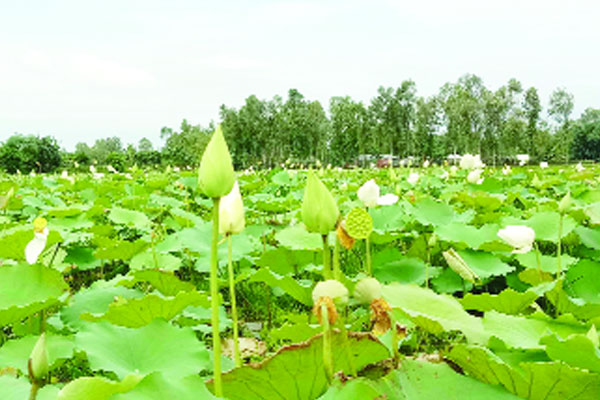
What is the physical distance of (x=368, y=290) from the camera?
1.97 feet

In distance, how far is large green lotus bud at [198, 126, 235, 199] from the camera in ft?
1.91

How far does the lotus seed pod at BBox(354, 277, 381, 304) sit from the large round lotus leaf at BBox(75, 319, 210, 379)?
0.29 m

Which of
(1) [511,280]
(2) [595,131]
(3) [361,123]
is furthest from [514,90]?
(1) [511,280]

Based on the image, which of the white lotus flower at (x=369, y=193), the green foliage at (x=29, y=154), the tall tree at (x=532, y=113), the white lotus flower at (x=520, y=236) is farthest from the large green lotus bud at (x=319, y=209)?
the tall tree at (x=532, y=113)

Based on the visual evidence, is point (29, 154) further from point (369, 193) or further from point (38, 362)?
point (38, 362)

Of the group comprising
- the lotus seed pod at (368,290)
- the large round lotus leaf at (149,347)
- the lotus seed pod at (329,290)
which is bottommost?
the large round lotus leaf at (149,347)

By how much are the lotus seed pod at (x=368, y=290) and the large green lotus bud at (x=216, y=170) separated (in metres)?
0.19

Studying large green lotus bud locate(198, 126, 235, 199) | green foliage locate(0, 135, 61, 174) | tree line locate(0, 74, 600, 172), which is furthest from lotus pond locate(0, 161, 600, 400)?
tree line locate(0, 74, 600, 172)

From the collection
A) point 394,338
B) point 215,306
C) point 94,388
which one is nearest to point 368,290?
Result: point 394,338

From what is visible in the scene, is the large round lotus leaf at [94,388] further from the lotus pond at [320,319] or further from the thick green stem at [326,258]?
the thick green stem at [326,258]

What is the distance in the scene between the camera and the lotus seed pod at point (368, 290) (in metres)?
0.60

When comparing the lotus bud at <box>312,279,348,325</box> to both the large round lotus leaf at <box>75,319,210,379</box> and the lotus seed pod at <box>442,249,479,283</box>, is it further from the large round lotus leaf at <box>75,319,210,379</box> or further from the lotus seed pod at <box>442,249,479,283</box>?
the lotus seed pod at <box>442,249,479,283</box>

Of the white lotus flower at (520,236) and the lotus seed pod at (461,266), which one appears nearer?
the lotus seed pod at (461,266)

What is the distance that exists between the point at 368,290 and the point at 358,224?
8 cm
